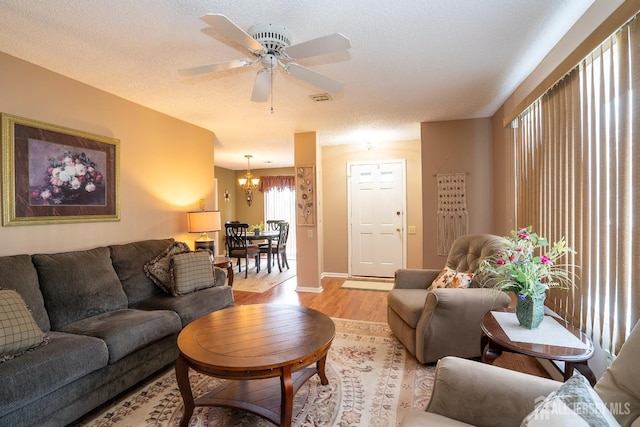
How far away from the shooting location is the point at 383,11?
1.84 metres

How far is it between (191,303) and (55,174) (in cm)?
163

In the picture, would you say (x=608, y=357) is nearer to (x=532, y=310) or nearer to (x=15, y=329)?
(x=532, y=310)

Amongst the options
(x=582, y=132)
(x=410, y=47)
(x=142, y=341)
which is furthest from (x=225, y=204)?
(x=582, y=132)

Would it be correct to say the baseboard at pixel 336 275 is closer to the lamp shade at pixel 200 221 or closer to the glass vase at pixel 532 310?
the lamp shade at pixel 200 221

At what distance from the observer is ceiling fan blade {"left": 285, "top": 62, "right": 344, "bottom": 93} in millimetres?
2023

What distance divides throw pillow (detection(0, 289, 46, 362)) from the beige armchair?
208cm

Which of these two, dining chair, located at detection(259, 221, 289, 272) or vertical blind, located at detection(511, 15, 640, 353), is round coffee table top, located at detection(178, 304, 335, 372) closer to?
vertical blind, located at detection(511, 15, 640, 353)

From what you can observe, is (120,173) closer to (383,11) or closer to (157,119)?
(157,119)

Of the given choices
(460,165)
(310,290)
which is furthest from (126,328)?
(460,165)

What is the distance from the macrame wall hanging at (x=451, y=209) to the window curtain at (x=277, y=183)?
4.86m

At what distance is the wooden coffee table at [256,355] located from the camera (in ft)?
5.28

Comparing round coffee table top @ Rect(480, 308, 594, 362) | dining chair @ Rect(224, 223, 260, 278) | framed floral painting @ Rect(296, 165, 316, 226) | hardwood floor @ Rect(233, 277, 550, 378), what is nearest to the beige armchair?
round coffee table top @ Rect(480, 308, 594, 362)

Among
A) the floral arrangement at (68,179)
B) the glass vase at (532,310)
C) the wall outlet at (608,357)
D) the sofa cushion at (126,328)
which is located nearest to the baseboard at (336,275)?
the sofa cushion at (126,328)

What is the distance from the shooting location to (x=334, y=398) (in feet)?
6.82
